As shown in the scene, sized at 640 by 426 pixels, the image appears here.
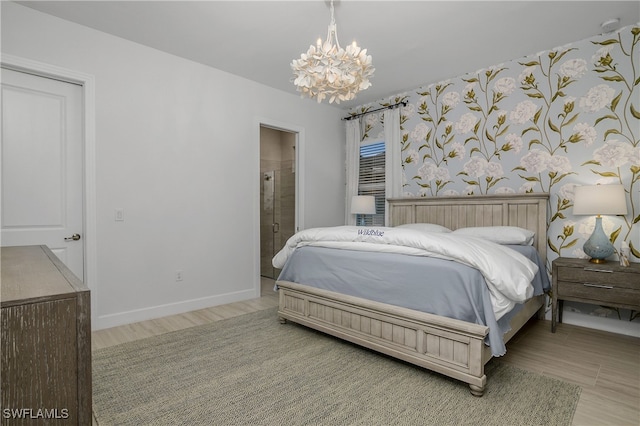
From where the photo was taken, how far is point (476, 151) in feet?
12.4

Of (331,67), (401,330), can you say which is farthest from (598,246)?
(331,67)

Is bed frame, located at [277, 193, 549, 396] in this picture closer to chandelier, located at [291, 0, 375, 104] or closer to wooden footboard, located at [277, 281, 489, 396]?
wooden footboard, located at [277, 281, 489, 396]

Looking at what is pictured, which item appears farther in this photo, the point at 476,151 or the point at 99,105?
the point at 476,151

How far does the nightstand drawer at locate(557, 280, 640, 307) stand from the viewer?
2.55 meters

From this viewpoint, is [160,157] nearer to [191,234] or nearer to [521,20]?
[191,234]

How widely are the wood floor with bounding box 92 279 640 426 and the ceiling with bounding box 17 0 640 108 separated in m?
2.65

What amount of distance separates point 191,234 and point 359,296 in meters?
2.02

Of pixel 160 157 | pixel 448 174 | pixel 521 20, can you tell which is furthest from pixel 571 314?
pixel 160 157

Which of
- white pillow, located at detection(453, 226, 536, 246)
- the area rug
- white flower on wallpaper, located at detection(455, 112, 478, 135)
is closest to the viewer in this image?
the area rug

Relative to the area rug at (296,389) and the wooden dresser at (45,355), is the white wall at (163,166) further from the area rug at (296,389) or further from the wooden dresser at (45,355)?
the wooden dresser at (45,355)

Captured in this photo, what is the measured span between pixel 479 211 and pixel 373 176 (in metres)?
1.62

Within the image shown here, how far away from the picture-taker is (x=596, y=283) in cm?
269

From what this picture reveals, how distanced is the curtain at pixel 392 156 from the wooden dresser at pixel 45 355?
4.05 m

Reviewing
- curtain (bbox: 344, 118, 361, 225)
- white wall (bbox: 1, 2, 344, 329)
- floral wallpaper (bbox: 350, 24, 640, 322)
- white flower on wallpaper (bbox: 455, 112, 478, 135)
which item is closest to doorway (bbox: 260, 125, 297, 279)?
curtain (bbox: 344, 118, 361, 225)
